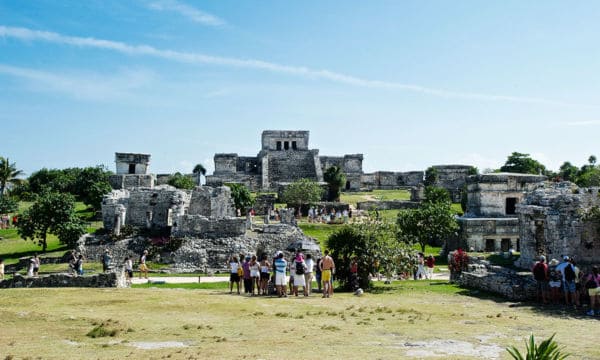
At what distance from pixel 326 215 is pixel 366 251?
21.9m

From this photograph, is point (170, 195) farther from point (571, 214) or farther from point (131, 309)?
point (571, 214)

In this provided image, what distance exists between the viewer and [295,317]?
12938 mm

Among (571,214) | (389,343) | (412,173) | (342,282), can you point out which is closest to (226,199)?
(342,282)

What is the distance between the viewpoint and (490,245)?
98.6 feet

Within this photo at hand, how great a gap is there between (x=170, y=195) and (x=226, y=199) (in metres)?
4.40

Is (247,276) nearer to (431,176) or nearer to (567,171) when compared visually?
(431,176)

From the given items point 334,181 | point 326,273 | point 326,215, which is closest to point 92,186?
point 326,215

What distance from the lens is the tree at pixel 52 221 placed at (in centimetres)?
2969

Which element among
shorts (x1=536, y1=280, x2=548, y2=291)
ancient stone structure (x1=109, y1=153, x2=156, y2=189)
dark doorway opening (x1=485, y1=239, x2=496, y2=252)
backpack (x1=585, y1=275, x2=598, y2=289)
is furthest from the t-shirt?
ancient stone structure (x1=109, y1=153, x2=156, y2=189)

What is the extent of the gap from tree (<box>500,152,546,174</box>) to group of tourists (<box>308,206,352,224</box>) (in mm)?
33897

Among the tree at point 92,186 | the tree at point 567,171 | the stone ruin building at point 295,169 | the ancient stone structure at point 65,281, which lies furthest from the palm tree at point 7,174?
the tree at point 567,171

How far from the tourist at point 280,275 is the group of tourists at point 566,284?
279 inches

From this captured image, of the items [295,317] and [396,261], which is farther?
[396,261]

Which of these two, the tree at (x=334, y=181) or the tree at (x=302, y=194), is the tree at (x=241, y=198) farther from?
the tree at (x=334, y=181)
